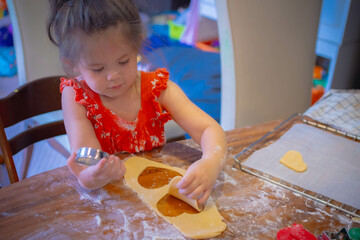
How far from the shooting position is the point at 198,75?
3.22 meters

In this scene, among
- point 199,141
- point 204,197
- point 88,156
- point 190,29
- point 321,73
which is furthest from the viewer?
point 190,29

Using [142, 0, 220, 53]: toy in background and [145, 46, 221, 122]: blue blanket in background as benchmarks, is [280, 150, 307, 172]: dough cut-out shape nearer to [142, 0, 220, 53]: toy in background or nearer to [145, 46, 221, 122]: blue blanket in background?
[145, 46, 221, 122]: blue blanket in background

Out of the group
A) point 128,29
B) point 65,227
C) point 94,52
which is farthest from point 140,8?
point 65,227

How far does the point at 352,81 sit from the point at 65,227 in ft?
9.47

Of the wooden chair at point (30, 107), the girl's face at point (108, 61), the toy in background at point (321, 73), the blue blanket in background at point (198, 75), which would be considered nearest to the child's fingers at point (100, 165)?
the girl's face at point (108, 61)

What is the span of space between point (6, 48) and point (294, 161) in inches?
146

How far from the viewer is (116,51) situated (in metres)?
0.79

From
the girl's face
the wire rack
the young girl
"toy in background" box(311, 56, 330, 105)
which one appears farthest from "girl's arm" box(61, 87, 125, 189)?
"toy in background" box(311, 56, 330, 105)

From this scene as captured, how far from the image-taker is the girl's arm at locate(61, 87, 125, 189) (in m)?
0.73

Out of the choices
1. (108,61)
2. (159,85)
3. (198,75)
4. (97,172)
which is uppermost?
(108,61)

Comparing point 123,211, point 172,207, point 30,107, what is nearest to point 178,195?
point 172,207

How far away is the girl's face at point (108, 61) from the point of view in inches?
30.3

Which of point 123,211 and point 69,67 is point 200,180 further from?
point 69,67

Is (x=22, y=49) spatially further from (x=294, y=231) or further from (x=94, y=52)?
(x=294, y=231)
